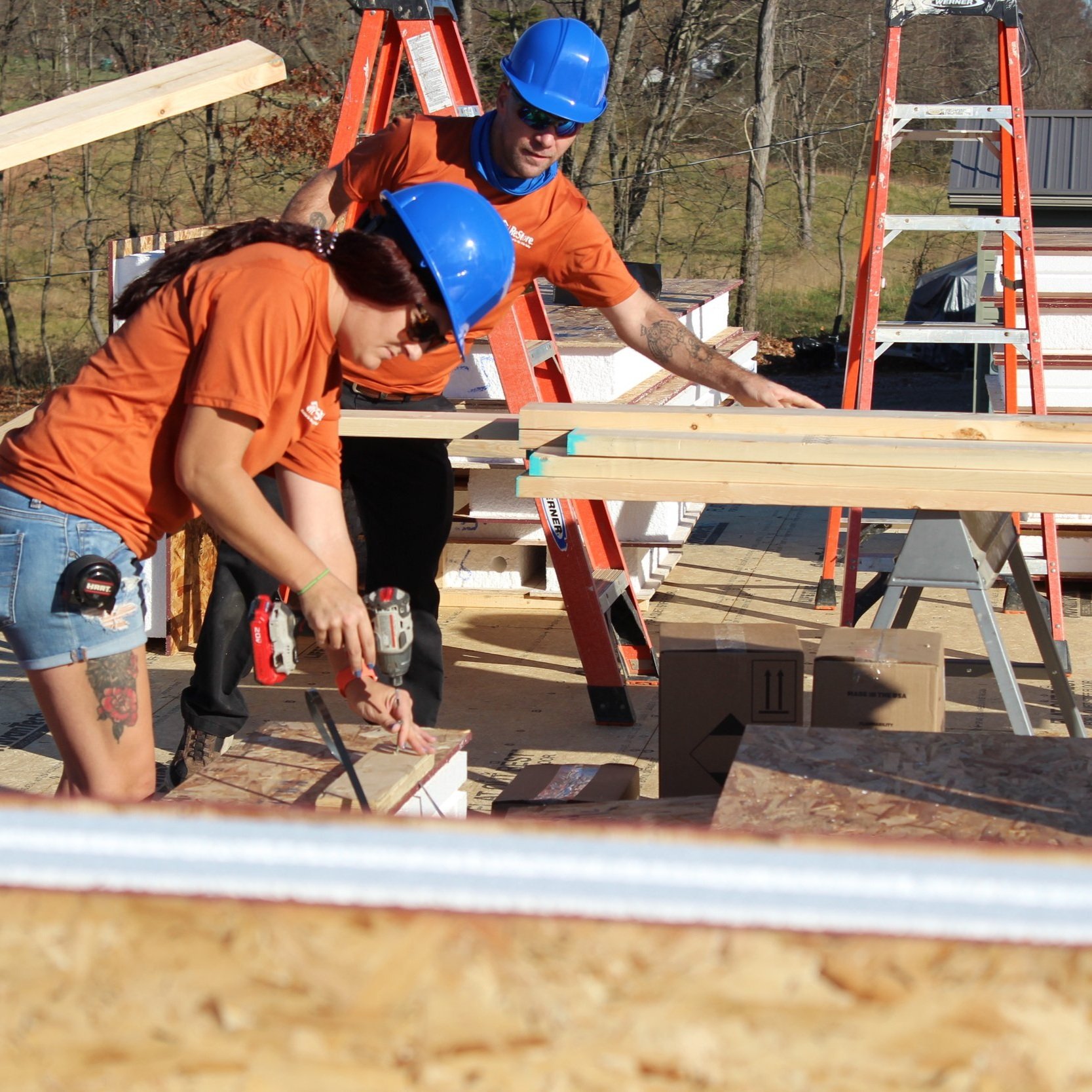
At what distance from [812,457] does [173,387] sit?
1.72 meters

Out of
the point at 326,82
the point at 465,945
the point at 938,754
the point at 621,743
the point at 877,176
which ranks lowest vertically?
the point at 621,743

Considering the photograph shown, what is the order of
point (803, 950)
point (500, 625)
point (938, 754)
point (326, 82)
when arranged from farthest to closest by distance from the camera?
point (326, 82)
point (500, 625)
point (938, 754)
point (803, 950)

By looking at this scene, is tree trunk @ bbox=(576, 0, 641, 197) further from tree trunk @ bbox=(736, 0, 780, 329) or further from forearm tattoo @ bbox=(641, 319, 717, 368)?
forearm tattoo @ bbox=(641, 319, 717, 368)

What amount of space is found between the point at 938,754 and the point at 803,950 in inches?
75.7

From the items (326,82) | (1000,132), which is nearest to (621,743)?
(1000,132)

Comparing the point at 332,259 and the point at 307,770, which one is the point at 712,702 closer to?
the point at 307,770

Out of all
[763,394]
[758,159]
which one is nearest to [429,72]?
[763,394]

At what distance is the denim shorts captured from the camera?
8.09 ft

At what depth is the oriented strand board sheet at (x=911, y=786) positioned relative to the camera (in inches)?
106

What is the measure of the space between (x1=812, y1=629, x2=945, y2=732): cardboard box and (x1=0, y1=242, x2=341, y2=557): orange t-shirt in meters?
2.08

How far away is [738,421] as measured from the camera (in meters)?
3.74

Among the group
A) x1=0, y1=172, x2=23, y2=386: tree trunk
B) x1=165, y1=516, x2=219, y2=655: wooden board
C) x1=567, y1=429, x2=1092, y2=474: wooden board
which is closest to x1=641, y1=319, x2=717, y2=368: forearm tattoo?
x1=567, y1=429, x2=1092, y2=474: wooden board

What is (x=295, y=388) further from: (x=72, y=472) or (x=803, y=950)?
(x=803, y=950)

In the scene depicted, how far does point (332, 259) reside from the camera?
246 centimetres
